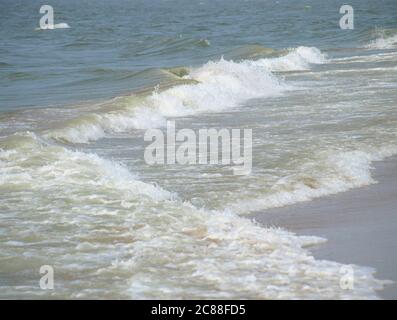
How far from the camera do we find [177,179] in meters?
9.51

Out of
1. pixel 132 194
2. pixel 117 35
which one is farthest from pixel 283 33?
pixel 132 194

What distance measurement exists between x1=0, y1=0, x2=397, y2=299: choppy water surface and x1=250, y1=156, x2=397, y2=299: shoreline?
18 cm

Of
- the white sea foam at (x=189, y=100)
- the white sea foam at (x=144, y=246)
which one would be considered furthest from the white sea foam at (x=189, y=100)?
the white sea foam at (x=144, y=246)

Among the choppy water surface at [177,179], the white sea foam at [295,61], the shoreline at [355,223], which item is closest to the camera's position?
the choppy water surface at [177,179]

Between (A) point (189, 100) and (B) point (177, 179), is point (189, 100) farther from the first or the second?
(B) point (177, 179)

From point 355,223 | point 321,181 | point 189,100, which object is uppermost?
point 189,100

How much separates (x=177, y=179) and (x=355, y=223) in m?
2.57

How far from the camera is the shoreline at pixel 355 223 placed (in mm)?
6398

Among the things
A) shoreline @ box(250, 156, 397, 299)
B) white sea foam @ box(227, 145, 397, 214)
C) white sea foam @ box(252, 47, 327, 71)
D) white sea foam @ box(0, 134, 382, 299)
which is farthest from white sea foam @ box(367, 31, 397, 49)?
white sea foam @ box(0, 134, 382, 299)

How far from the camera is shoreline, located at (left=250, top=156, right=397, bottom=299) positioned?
21.0ft

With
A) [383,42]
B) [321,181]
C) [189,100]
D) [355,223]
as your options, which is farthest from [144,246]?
[383,42]

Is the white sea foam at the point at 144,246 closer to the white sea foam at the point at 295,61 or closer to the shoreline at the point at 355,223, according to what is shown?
the shoreline at the point at 355,223

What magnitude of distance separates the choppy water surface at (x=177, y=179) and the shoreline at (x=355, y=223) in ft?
0.60

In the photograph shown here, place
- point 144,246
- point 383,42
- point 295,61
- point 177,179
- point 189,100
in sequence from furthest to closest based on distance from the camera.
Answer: point 383,42 < point 295,61 < point 189,100 < point 177,179 < point 144,246
